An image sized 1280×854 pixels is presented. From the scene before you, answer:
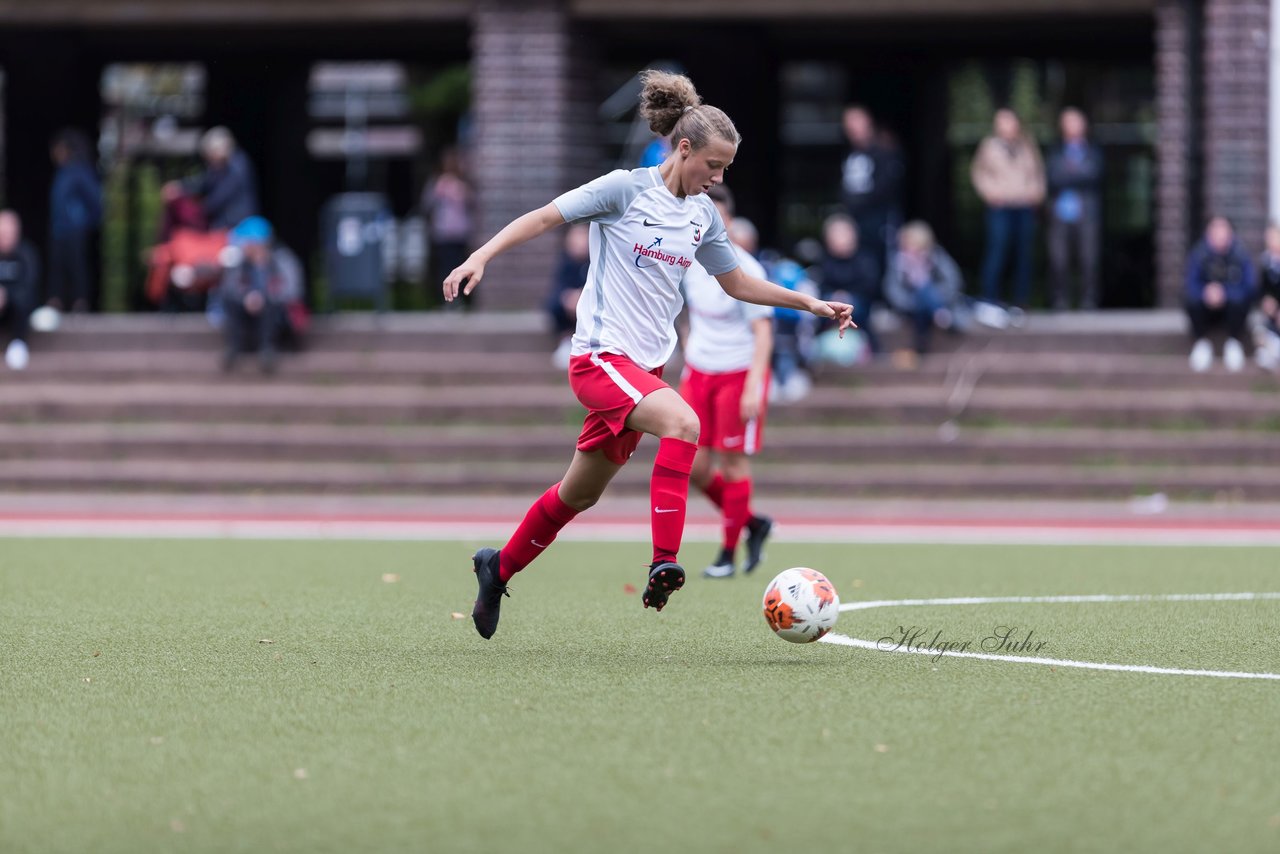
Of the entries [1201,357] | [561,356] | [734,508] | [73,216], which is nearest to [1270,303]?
[1201,357]

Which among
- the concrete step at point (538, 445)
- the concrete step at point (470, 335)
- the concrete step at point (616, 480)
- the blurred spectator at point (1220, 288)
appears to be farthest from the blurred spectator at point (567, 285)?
the blurred spectator at point (1220, 288)

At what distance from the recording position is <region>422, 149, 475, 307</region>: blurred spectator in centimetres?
2256

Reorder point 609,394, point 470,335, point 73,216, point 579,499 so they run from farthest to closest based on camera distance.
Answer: point 73,216 → point 470,335 → point 579,499 → point 609,394

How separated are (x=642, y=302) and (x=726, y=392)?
367 cm

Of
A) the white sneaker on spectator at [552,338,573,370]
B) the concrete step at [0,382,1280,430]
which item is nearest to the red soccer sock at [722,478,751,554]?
the concrete step at [0,382,1280,430]

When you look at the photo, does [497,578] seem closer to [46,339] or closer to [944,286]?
[944,286]

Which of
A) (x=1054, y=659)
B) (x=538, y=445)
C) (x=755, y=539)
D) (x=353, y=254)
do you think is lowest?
(x=538, y=445)

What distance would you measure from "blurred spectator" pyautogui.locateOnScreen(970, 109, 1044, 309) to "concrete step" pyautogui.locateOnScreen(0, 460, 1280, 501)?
2623 mm

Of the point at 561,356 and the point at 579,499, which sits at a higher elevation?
the point at 579,499

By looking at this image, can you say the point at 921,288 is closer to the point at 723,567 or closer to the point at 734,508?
the point at 734,508

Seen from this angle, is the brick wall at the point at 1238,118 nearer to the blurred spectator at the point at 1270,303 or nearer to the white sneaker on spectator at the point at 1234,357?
the blurred spectator at the point at 1270,303

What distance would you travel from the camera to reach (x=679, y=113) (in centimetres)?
781

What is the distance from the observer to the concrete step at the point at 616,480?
17047mm

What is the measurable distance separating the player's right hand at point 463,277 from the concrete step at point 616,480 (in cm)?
1005
